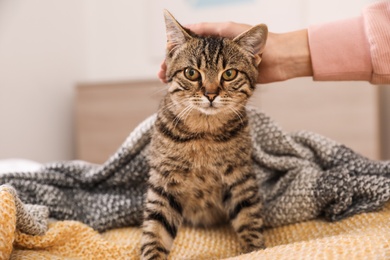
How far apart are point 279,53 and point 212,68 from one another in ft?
0.74

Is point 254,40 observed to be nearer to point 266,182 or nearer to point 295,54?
point 295,54

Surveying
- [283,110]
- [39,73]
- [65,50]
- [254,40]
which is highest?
[254,40]

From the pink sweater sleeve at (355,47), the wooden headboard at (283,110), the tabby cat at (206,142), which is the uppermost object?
the pink sweater sleeve at (355,47)

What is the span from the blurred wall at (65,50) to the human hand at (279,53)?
4.44ft

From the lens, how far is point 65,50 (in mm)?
2992

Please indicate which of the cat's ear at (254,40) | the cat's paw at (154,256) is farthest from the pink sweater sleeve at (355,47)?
the cat's paw at (154,256)

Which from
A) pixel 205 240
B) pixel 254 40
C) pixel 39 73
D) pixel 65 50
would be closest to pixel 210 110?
pixel 254 40

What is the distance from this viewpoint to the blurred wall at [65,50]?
97.2 inches

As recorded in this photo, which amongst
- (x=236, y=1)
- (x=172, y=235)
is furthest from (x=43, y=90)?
(x=172, y=235)

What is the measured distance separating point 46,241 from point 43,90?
6.81 ft

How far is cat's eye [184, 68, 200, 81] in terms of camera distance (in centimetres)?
101

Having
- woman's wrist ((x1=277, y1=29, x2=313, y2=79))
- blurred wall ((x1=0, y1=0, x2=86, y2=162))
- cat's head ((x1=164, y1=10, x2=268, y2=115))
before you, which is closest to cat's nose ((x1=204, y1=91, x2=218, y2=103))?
cat's head ((x1=164, y1=10, x2=268, y2=115))

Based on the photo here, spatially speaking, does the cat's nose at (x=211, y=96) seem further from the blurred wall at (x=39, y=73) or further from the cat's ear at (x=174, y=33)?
the blurred wall at (x=39, y=73)

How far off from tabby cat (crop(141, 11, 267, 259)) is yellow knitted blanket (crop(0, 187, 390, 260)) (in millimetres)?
52
